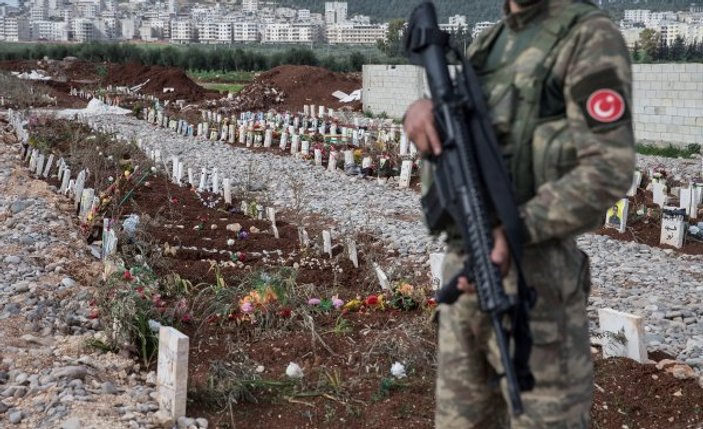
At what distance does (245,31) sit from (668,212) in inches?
6168

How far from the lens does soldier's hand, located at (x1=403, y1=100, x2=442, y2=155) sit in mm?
2613

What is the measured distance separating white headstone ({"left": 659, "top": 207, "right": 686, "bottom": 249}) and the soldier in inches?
298

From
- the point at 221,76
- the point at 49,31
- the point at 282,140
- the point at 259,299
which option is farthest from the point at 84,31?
the point at 259,299

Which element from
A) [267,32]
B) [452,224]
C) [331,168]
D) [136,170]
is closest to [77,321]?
[452,224]

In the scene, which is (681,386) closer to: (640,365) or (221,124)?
(640,365)

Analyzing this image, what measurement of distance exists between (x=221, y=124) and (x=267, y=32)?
13949 cm

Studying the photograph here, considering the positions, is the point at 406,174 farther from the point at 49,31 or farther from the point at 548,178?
the point at 49,31

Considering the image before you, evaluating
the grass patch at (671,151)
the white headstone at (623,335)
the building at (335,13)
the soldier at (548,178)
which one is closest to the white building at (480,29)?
the soldier at (548,178)

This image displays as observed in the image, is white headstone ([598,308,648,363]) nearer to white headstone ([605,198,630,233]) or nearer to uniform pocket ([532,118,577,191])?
uniform pocket ([532,118,577,191])

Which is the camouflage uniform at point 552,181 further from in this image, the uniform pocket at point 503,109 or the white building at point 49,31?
the white building at point 49,31

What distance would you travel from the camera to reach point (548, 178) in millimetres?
2572

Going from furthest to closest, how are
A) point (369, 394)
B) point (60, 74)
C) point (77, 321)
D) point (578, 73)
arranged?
point (60, 74), point (77, 321), point (369, 394), point (578, 73)

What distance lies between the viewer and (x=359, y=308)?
6.50m

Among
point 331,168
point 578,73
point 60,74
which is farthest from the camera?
point 60,74
